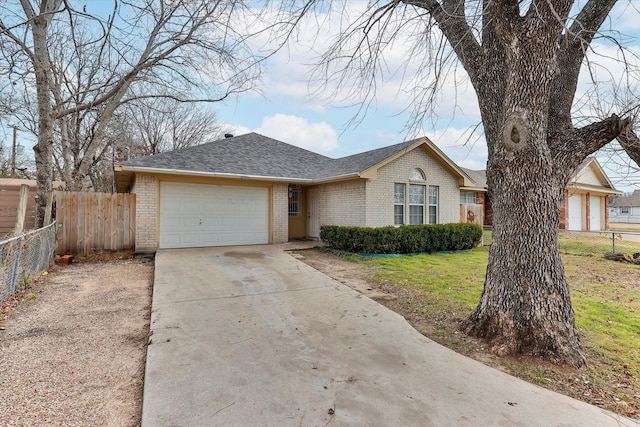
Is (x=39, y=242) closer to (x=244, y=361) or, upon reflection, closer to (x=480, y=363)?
(x=244, y=361)

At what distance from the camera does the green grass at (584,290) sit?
402 centimetres

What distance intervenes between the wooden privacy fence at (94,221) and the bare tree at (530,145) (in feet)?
32.0

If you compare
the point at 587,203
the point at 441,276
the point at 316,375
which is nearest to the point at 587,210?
the point at 587,203

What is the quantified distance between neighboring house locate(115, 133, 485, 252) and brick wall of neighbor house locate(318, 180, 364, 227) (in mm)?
38

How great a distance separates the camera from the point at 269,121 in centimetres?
1256

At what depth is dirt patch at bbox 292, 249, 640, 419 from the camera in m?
2.90

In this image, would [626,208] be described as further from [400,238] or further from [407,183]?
[400,238]

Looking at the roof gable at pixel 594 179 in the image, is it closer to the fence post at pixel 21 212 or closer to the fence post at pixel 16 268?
the fence post at pixel 16 268

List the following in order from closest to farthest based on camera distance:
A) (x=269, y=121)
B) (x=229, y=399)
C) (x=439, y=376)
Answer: (x=229, y=399) → (x=439, y=376) → (x=269, y=121)

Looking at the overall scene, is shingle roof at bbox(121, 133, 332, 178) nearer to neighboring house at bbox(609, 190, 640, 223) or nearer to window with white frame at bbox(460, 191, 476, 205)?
window with white frame at bbox(460, 191, 476, 205)

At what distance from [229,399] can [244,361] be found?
0.67 metres

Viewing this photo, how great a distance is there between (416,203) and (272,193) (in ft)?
18.6

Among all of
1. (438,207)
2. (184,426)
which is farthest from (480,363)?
(438,207)

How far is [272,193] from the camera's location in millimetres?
12195
